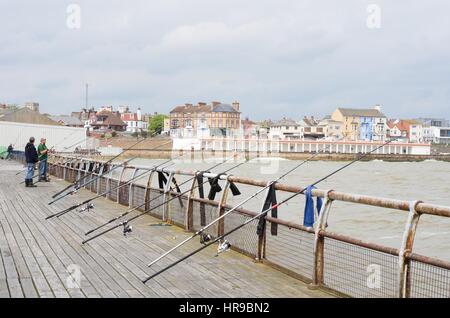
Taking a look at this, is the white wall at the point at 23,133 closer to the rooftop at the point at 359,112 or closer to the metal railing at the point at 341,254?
the metal railing at the point at 341,254

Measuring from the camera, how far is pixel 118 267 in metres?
6.71

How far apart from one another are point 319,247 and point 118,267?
215cm

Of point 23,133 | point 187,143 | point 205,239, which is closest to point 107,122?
point 23,133

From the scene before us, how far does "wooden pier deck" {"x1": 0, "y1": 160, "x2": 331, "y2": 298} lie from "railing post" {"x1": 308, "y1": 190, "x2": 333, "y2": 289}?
16 cm

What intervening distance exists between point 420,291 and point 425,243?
12.2 m

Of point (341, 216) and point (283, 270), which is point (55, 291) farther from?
point (341, 216)

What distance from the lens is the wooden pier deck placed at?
18.4 feet

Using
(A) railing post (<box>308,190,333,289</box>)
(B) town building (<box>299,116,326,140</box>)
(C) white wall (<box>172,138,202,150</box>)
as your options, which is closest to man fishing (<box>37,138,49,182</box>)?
(C) white wall (<box>172,138,202,150</box>)

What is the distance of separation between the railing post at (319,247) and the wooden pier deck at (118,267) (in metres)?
0.16

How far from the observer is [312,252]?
21.0 feet

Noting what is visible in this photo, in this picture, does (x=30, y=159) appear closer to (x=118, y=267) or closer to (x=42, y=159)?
(x=42, y=159)

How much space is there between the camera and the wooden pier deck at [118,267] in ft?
18.4
